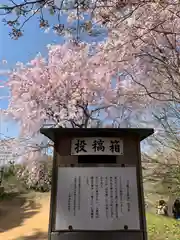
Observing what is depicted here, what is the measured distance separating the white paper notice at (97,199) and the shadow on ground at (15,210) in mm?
983

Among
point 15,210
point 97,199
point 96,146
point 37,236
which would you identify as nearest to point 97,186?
point 97,199

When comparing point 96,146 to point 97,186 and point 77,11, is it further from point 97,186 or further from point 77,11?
point 77,11

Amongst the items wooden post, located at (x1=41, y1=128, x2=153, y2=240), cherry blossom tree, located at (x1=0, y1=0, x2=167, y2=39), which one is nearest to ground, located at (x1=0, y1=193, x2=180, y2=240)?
wooden post, located at (x1=41, y1=128, x2=153, y2=240)

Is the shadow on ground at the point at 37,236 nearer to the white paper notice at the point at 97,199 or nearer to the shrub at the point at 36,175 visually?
the shrub at the point at 36,175

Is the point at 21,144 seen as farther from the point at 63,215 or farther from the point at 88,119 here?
the point at 63,215

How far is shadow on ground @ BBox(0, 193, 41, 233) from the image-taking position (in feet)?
5.41

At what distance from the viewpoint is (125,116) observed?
1.74m

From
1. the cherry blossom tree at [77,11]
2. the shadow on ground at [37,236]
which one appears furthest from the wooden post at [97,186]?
the shadow on ground at [37,236]

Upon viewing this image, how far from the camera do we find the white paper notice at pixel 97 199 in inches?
31.1

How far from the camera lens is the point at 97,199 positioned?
0.81m

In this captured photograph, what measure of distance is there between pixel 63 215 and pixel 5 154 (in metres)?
1.09

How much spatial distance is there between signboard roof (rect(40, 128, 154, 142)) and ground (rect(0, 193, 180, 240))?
3.00 feet

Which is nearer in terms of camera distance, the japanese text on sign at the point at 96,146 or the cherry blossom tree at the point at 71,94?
the japanese text on sign at the point at 96,146

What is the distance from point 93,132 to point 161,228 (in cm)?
111
